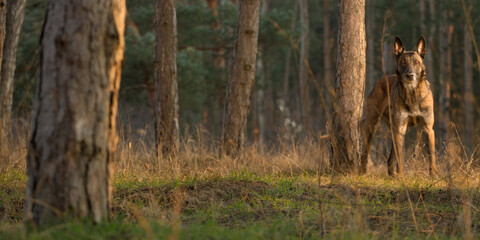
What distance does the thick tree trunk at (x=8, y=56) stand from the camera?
10.1m

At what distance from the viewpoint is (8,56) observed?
1022 centimetres

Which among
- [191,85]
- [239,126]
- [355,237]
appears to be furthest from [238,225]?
[191,85]

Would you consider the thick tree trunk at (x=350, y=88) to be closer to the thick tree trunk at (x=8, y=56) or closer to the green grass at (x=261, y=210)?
the green grass at (x=261, y=210)

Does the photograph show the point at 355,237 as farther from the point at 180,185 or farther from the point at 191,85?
the point at 191,85

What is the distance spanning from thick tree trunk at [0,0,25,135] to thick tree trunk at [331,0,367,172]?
685cm

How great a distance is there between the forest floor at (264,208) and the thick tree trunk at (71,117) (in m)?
0.20

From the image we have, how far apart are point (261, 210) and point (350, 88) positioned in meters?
3.56

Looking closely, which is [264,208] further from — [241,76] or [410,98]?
[241,76]

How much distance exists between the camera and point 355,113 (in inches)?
317

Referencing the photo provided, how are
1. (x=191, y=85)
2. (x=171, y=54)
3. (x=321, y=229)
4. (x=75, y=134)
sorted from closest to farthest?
(x=75, y=134)
(x=321, y=229)
(x=171, y=54)
(x=191, y=85)

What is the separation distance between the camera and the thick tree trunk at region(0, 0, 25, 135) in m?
10.1

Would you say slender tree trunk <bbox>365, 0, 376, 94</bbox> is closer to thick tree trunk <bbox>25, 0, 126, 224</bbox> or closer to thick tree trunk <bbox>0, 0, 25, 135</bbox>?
thick tree trunk <bbox>0, 0, 25, 135</bbox>

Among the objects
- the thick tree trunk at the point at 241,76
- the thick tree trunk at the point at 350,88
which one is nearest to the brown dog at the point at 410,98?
the thick tree trunk at the point at 350,88

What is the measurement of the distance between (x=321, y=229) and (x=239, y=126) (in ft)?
21.2
